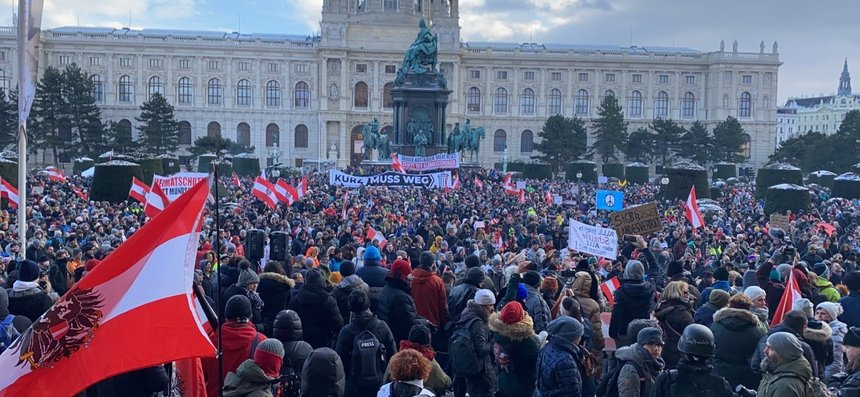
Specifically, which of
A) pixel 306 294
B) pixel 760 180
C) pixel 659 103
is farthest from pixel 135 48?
pixel 306 294

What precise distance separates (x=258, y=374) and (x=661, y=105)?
81.6 m

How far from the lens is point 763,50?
81.9 meters

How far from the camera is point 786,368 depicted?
4.80 meters

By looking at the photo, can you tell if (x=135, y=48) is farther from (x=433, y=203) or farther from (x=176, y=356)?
(x=176, y=356)

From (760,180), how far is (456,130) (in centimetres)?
1510

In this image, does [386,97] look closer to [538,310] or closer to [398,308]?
[398,308]

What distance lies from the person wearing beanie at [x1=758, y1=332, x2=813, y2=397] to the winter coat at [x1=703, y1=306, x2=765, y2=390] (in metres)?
1.16

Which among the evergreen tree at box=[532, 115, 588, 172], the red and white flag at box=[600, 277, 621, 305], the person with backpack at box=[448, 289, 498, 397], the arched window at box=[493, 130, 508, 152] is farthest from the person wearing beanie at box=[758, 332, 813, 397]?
the arched window at box=[493, 130, 508, 152]

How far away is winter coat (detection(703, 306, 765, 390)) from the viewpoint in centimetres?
600

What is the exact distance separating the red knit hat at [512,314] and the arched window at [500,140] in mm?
74972

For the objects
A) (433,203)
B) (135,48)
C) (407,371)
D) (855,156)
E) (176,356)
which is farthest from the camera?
(135,48)

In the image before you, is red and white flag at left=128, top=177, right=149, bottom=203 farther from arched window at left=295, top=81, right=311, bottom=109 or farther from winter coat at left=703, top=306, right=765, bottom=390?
arched window at left=295, top=81, right=311, bottom=109

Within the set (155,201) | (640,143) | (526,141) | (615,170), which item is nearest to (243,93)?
(526,141)

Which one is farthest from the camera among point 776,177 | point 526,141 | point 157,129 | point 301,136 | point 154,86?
point 526,141
